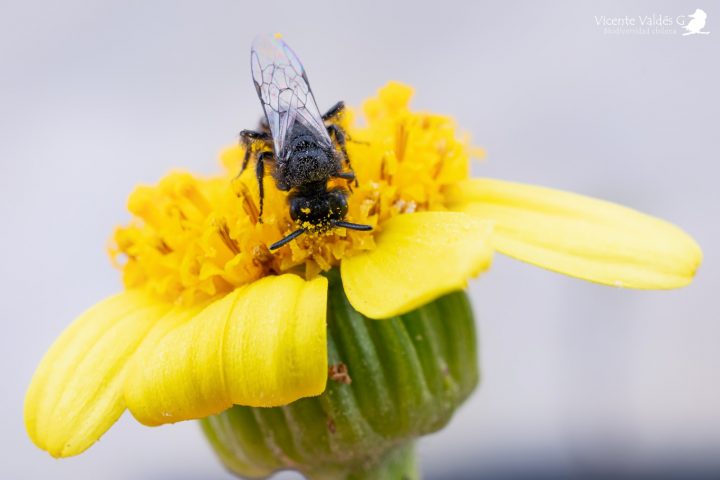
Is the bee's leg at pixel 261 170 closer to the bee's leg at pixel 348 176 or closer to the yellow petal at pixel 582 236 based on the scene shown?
the bee's leg at pixel 348 176

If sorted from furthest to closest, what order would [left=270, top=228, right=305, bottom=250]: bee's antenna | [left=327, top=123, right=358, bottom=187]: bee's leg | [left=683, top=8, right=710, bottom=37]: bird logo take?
[left=683, top=8, right=710, bottom=37]: bird logo → [left=327, top=123, right=358, bottom=187]: bee's leg → [left=270, top=228, right=305, bottom=250]: bee's antenna

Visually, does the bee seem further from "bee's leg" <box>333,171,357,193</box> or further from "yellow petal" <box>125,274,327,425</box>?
"yellow petal" <box>125,274,327,425</box>

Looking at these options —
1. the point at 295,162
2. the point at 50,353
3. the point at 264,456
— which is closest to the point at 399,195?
the point at 295,162

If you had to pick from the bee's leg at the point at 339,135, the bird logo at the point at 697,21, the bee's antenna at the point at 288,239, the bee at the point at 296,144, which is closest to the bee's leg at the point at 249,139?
the bee at the point at 296,144

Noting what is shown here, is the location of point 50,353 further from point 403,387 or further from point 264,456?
point 403,387

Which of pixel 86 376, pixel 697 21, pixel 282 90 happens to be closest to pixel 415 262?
pixel 282 90

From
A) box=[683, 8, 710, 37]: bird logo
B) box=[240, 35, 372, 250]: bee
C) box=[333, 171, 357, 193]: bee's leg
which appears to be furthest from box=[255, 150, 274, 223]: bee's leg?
box=[683, 8, 710, 37]: bird logo
